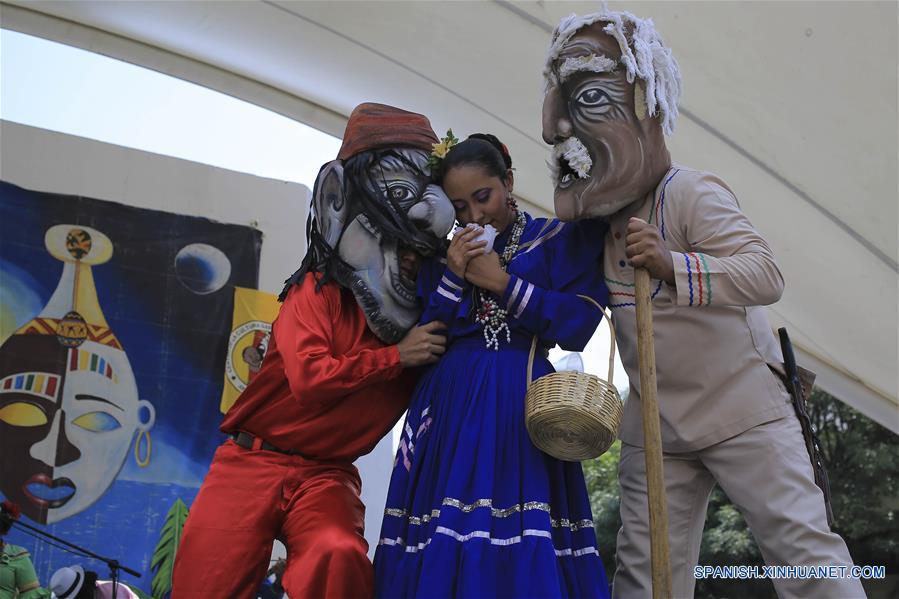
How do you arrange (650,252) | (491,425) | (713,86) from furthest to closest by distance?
(713,86) → (491,425) → (650,252)

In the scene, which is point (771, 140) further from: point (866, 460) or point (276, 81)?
point (866, 460)

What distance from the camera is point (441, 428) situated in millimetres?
2689

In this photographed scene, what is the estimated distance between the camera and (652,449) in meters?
2.39

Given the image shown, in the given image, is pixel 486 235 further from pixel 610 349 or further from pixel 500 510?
pixel 500 510

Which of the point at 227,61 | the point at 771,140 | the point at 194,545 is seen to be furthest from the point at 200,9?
the point at 194,545

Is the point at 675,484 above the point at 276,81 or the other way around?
the other way around

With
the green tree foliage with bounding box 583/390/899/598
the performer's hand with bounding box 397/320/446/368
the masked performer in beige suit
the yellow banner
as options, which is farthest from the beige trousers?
the green tree foliage with bounding box 583/390/899/598

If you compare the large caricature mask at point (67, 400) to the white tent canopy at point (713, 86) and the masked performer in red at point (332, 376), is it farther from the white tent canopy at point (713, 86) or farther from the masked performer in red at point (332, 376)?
the masked performer in red at point (332, 376)

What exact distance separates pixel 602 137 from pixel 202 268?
12.7 feet

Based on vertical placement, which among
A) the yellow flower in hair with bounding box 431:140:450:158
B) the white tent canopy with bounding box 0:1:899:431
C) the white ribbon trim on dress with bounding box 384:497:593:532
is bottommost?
the white ribbon trim on dress with bounding box 384:497:593:532

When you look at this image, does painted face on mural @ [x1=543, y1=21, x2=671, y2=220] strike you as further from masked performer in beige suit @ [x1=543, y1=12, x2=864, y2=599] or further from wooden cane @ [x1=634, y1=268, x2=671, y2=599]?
wooden cane @ [x1=634, y1=268, x2=671, y2=599]

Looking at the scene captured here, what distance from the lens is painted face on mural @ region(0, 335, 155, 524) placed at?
5320 millimetres

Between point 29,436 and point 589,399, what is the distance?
403cm

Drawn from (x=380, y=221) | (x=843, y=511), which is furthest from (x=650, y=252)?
(x=843, y=511)
